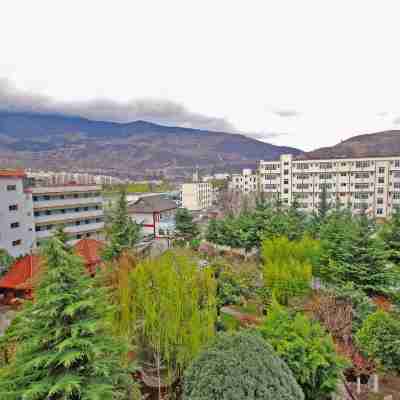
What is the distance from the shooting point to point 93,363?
5.09 meters

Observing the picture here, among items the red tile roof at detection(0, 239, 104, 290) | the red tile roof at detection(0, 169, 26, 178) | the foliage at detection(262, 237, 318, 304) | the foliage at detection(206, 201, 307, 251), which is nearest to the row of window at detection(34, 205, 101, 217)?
the red tile roof at detection(0, 169, 26, 178)

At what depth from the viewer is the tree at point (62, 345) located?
4820mm

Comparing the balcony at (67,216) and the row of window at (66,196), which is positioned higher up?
the row of window at (66,196)

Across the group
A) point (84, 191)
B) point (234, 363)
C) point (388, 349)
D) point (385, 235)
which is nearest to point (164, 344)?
point (234, 363)

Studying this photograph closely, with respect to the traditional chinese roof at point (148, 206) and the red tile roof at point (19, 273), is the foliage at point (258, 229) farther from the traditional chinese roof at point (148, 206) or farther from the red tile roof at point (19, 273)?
the traditional chinese roof at point (148, 206)

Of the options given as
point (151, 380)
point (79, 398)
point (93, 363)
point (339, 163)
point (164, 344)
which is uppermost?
point (339, 163)

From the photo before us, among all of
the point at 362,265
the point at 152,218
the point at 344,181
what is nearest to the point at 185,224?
the point at 152,218

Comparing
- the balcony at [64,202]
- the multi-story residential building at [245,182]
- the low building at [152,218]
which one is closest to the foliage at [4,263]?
the balcony at [64,202]

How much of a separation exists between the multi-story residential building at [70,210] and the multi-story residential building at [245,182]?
3652 cm

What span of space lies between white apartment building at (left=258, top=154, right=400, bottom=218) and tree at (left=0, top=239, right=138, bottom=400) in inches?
1430

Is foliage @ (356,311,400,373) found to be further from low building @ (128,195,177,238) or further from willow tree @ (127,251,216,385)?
low building @ (128,195,177,238)

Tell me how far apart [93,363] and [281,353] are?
4.34 meters

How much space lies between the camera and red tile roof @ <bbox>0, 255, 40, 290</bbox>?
17.9m

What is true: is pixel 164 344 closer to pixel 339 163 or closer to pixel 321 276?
pixel 321 276
